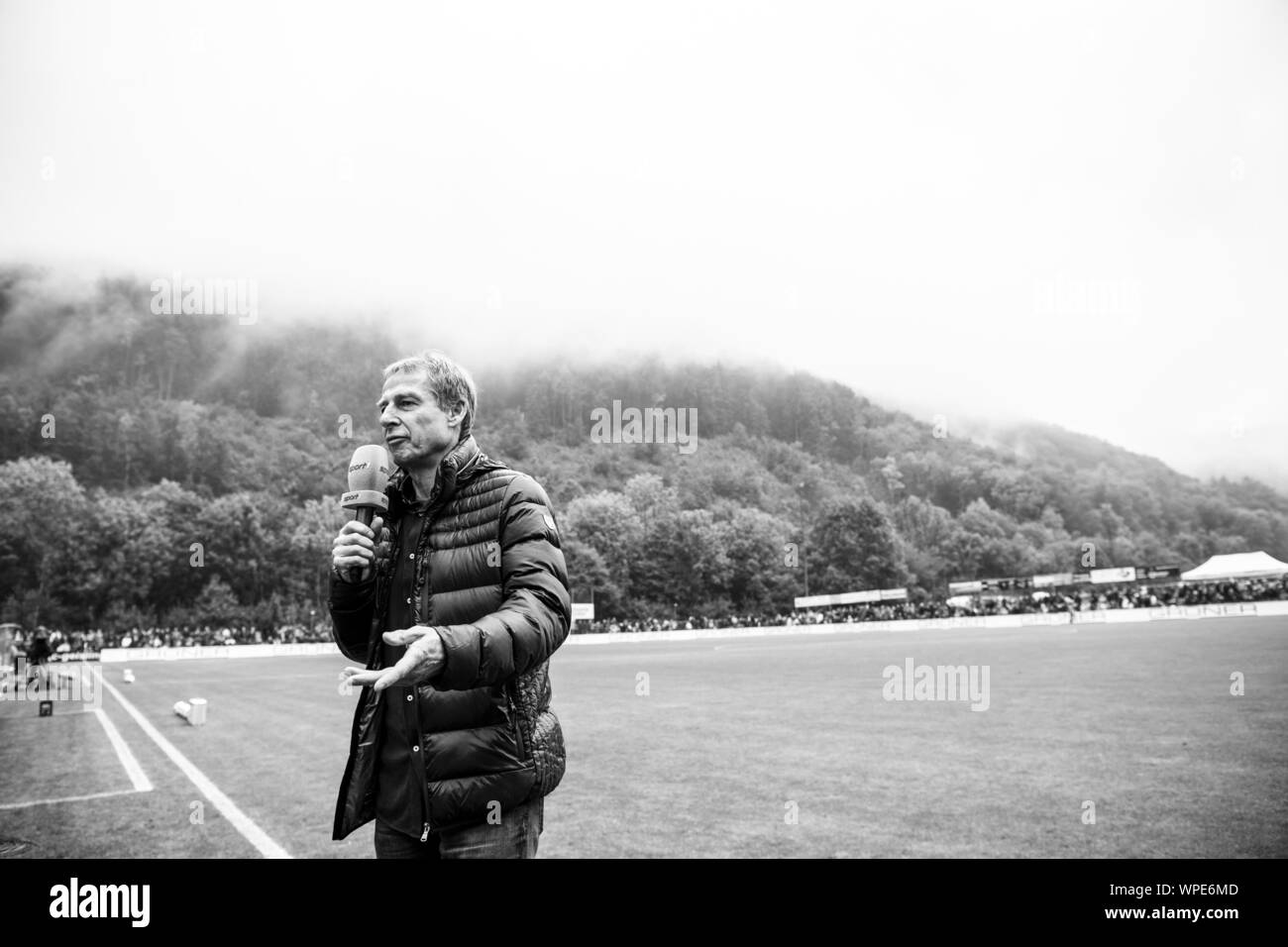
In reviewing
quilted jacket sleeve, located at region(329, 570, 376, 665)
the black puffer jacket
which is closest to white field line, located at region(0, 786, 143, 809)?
quilted jacket sleeve, located at region(329, 570, 376, 665)

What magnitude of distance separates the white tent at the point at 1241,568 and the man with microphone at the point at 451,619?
93853 mm

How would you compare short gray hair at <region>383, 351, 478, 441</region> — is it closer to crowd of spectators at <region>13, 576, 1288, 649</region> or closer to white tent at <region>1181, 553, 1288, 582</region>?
crowd of spectators at <region>13, 576, 1288, 649</region>

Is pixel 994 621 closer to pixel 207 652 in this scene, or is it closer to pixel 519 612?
pixel 207 652

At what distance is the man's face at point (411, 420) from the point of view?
12.3 feet

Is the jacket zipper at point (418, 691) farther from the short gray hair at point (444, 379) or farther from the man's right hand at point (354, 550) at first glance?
the short gray hair at point (444, 379)

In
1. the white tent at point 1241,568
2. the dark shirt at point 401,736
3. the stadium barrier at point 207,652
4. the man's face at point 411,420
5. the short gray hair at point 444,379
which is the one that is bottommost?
the stadium barrier at point 207,652

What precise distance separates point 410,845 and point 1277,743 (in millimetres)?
13742

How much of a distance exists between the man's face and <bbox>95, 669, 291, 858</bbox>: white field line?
20.3 feet

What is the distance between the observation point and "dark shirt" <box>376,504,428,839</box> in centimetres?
357

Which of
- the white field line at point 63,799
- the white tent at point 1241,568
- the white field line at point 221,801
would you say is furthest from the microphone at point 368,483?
the white tent at point 1241,568

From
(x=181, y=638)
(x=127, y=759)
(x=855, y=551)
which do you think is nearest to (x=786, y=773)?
(x=127, y=759)
